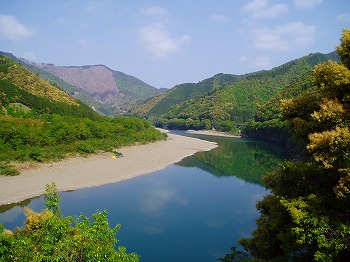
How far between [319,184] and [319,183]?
0.06 m

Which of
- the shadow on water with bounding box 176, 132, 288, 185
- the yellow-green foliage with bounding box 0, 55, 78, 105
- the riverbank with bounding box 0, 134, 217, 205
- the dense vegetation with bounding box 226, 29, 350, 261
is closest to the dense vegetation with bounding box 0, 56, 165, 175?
the yellow-green foliage with bounding box 0, 55, 78, 105

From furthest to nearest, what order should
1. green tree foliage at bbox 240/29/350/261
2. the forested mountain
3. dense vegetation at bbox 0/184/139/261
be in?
the forested mountain, green tree foliage at bbox 240/29/350/261, dense vegetation at bbox 0/184/139/261

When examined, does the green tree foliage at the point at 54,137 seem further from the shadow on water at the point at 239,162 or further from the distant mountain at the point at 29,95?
the shadow on water at the point at 239,162

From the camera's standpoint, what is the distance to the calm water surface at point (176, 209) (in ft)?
77.9

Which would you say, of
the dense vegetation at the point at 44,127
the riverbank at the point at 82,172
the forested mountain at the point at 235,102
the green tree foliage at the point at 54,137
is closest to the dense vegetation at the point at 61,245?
the riverbank at the point at 82,172

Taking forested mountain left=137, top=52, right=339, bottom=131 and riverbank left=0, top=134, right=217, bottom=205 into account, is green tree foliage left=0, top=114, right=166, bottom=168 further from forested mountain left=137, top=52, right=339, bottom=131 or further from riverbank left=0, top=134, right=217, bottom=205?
forested mountain left=137, top=52, right=339, bottom=131

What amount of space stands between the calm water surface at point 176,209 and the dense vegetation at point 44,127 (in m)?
15.8

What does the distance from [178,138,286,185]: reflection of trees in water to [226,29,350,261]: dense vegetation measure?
1410 inches

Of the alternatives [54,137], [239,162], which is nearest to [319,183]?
[239,162]

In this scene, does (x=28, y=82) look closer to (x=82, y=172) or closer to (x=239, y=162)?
(x=82, y=172)

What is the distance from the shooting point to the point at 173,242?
956 inches

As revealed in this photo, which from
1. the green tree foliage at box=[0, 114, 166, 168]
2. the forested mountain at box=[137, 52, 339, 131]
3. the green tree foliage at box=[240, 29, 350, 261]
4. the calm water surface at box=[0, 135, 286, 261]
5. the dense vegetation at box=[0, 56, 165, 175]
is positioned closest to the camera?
the green tree foliage at box=[240, 29, 350, 261]

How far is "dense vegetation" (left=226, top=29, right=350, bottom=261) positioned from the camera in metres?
8.90

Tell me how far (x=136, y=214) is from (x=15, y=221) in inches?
457
